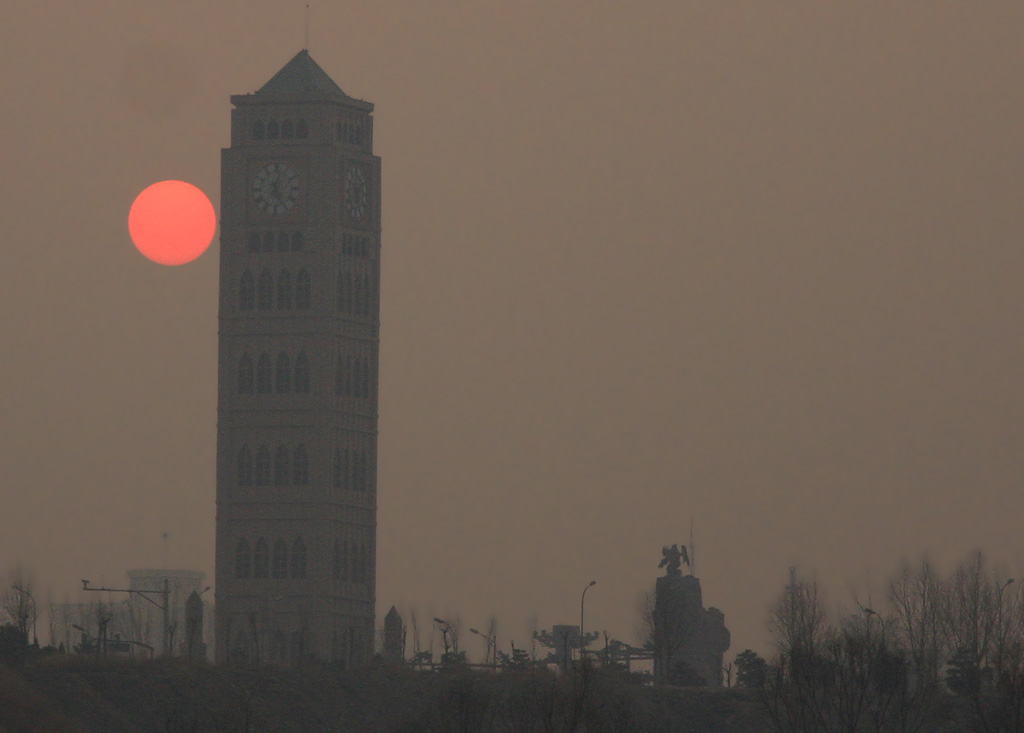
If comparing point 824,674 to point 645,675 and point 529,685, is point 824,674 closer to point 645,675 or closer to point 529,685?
point 529,685

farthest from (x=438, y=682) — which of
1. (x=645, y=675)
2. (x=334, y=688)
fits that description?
(x=645, y=675)

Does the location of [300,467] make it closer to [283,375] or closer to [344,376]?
[283,375]

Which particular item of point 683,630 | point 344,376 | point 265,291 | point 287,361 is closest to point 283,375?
point 287,361

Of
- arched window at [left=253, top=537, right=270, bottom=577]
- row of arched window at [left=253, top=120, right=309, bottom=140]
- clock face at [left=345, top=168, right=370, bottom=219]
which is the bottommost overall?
arched window at [left=253, top=537, right=270, bottom=577]

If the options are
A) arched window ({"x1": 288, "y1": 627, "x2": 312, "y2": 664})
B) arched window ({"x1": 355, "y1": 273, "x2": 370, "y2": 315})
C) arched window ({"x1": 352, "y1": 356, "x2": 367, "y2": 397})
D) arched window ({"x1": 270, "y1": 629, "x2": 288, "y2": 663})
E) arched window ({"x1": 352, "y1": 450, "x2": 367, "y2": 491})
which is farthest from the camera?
arched window ({"x1": 352, "y1": 450, "x2": 367, "y2": 491})

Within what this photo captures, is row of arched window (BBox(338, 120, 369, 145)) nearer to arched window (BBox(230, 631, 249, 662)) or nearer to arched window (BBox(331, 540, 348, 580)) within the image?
arched window (BBox(331, 540, 348, 580))

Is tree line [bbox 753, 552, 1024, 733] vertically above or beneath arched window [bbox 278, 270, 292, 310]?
beneath

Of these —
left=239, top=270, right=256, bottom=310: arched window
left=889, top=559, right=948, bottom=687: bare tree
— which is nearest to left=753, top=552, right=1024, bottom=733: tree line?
left=889, top=559, right=948, bottom=687: bare tree

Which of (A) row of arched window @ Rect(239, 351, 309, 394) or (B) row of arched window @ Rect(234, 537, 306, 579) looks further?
(A) row of arched window @ Rect(239, 351, 309, 394)
